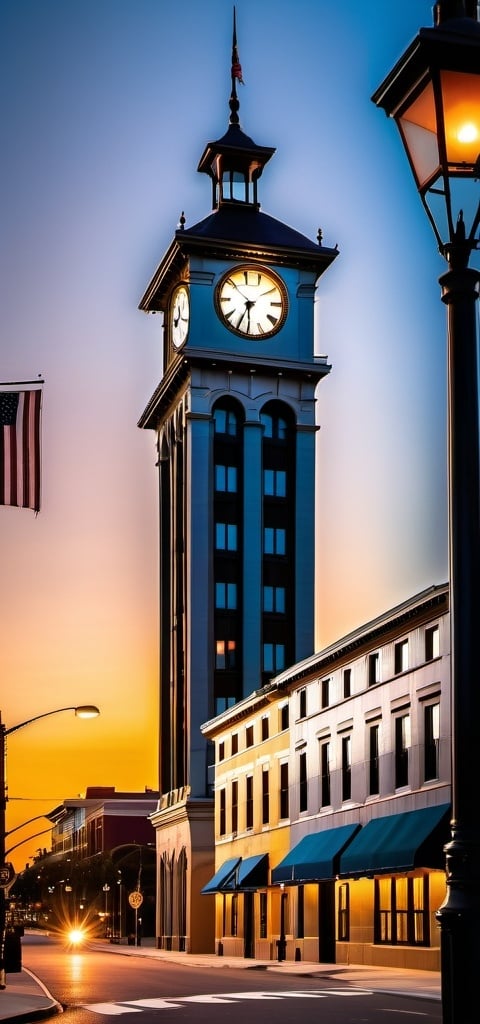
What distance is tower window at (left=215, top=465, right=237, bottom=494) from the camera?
92750mm

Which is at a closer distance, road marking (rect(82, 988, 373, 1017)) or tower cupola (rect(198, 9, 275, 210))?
road marking (rect(82, 988, 373, 1017))

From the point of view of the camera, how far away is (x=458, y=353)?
7230 mm

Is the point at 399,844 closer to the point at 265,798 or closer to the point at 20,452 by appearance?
the point at 20,452

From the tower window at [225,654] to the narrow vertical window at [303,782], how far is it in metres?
30.9

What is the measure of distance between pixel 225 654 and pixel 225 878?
70.2 ft

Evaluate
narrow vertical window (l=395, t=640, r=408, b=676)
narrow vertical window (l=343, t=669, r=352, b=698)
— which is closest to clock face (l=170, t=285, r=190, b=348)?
narrow vertical window (l=343, t=669, r=352, b=698)

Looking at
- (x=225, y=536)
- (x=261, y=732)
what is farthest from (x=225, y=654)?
(x=261, y=732)

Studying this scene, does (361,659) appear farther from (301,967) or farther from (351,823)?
(301,967)

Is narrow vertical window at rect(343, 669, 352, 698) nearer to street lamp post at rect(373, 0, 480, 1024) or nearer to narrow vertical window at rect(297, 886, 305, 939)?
narrow vertical window at rect(297, 886, 305, 939)

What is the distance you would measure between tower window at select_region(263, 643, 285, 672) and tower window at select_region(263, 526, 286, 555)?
6040 mm

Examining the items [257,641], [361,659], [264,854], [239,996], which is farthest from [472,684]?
[257,641]

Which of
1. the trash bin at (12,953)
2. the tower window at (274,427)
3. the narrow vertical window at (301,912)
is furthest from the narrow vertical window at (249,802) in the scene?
the tower window at (274,427)

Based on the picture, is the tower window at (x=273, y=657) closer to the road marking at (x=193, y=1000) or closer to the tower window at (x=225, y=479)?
the tower window at (x=225, y=479)

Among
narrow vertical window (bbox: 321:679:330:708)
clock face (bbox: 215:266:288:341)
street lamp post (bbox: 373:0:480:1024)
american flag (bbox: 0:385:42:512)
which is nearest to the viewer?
street lamp post (bbox: 373:0:480:1024)
